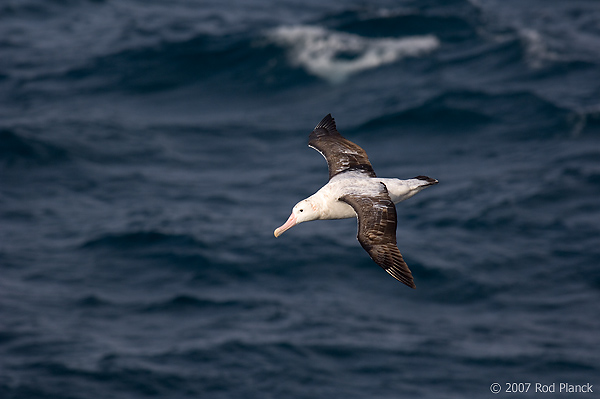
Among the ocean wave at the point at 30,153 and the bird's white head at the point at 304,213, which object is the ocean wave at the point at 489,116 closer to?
the ocean wave at the point at 30,153

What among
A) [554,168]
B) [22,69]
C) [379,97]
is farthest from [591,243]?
[22,69]

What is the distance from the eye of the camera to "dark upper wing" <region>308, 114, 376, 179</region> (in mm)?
A: 16062

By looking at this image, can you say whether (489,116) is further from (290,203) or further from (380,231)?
(380,231)

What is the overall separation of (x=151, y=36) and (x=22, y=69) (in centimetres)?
735

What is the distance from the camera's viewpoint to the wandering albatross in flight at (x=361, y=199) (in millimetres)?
13117

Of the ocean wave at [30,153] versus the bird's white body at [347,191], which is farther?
the ocean wave at [30,153]

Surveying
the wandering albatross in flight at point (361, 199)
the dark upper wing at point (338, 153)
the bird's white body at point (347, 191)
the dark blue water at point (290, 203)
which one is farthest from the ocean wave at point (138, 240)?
the bird's white body at point (347, 191)

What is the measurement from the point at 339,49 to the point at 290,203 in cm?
1250

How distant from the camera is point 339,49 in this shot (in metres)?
45.4

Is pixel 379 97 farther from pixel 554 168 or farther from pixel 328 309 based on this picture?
pixel 328 309

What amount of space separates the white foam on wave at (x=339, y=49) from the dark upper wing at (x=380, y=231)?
101 feet

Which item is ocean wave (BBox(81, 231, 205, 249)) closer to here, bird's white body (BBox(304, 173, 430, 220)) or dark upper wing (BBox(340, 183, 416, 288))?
bird's white body (BBox(304, 173, 430, 220))

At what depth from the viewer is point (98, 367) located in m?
29.6

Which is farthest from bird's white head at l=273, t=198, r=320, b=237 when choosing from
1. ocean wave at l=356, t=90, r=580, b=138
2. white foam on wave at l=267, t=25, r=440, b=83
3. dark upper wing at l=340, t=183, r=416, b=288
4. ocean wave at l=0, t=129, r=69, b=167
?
white foam on wave at l=267, t=25, r=440, b=83
